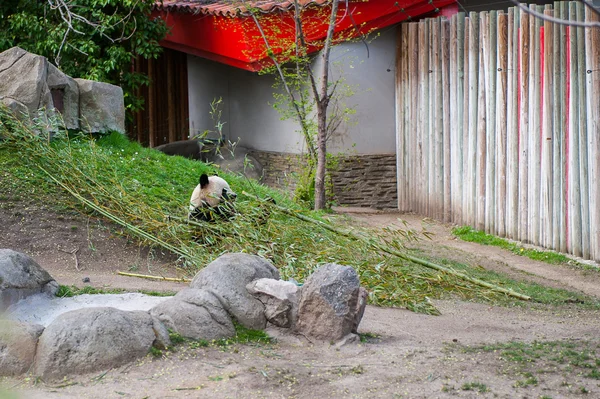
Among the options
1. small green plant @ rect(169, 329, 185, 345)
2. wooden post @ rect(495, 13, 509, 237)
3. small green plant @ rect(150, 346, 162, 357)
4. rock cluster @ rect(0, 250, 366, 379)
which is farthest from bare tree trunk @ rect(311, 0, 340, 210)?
small green plant @ rect(150, 346, 162, 357)

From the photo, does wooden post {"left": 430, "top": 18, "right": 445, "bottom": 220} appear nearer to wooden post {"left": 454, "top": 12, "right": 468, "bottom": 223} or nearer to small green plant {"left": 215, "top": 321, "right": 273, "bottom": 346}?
wooden post {"left": 454, "top": 12, "right": 468, "bottom": 223}

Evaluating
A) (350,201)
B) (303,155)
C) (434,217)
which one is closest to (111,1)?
(303,155)

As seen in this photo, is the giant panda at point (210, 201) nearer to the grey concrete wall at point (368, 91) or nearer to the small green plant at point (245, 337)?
the small green plant at point (245, 337)

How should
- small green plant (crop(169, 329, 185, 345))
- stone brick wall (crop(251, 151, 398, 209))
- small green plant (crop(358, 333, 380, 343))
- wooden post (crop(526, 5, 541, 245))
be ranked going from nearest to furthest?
small green plant (crop(169, 329, 185, 345)) < small green plant (crop(358, 333, 380, 343)) < wooden post (crop(526, 5, 541, 245)) < stone brick wall (crop(251, 151, 398, 209))

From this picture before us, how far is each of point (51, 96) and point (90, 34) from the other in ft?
10.4

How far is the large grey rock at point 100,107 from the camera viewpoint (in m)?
11.4

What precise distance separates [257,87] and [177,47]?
6.45 ft

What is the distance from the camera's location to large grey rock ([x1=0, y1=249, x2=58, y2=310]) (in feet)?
17.1

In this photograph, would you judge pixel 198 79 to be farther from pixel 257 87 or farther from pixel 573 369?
pixel 573 369

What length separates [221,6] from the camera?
47.0 feet

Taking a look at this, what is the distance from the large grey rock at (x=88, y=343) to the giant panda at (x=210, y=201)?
3.30 m

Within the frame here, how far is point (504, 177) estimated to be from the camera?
10.4m

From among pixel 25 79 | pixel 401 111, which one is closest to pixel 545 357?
pixel 25 79

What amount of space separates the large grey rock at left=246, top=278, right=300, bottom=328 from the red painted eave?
7.91m
